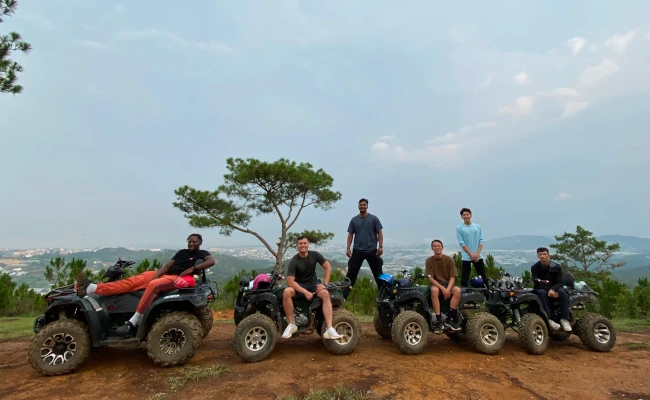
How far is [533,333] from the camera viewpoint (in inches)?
202

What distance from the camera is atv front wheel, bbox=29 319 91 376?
4.12 m

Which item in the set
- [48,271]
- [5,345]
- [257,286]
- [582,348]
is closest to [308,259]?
[257,286]

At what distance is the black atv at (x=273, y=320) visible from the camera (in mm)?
4590

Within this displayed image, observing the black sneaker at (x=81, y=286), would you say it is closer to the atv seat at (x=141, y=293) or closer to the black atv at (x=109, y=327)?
the black atv at (x=109, y=327)

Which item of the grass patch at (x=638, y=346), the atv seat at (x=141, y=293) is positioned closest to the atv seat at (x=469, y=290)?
the grass patch at (x=638, y=346)

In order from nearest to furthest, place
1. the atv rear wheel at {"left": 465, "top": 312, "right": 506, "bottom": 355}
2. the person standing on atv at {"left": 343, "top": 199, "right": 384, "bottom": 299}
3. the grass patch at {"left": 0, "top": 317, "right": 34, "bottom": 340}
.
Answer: the atv rear wheel at {"left": 465, "top": 312, "right": 506, "bottom": 355} < the person standing on atv at {"left": 343, "top": 199, "right": 384, "bottom": 299} < the grass patch at {"left": 0, "top": 317, "right": 34, "bottom": 340}

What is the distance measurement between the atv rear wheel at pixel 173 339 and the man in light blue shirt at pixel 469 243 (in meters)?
4.87

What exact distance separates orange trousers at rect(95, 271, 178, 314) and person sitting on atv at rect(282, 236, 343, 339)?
162 cm

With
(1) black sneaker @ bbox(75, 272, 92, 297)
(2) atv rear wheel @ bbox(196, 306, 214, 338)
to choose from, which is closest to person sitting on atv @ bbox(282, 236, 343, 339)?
(2) atv rear wheel @ bbox(196, 306, 214, 338)

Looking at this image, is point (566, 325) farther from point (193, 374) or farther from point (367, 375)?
point (193, 374)

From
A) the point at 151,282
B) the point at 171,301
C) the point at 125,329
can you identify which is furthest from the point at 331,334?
the point at 125,329

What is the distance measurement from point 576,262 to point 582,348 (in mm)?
27106

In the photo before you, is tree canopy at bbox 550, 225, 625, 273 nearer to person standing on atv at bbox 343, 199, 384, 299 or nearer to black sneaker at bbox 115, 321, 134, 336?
person standing on atv at bbox 343, 199, 384, 299

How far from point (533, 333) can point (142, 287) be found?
5.74 m
